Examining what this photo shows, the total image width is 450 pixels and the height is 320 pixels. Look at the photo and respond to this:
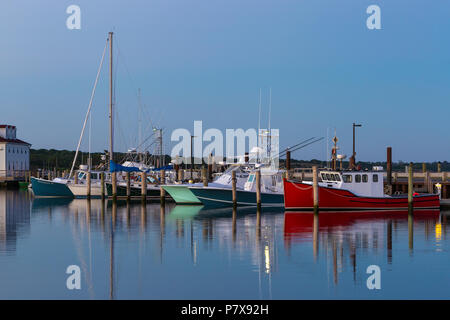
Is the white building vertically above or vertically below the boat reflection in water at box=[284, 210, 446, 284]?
above

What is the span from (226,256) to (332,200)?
59.5ft

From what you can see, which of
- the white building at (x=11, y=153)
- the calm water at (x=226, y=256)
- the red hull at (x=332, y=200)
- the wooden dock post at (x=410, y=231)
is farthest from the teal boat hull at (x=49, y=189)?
the white building at (x=11, y=153)

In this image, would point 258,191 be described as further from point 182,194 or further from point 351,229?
point 351,229

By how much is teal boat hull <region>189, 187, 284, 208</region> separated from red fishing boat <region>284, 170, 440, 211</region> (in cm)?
465

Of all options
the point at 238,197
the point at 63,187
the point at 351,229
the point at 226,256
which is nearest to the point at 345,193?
the point at 238,197

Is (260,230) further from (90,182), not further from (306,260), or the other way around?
(90,182)

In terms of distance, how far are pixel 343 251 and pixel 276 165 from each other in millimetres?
23989

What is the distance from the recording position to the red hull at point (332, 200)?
128 ft

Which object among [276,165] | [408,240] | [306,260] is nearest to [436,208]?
[276,165]

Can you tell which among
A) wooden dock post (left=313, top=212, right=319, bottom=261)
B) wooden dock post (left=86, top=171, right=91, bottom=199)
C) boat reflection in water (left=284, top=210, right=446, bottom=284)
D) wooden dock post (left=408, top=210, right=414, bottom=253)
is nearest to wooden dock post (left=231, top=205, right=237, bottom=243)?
A: boat reflection in water (left=284, top=210, right=446, bottom=284)

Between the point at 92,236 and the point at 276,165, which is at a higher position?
the point at 276,165

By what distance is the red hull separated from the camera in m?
39.1

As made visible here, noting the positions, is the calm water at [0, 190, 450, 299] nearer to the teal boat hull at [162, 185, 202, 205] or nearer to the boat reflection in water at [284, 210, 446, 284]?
the boat reflection in water at [284, 210, 446, 284]

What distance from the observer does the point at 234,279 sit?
18.1 meters
